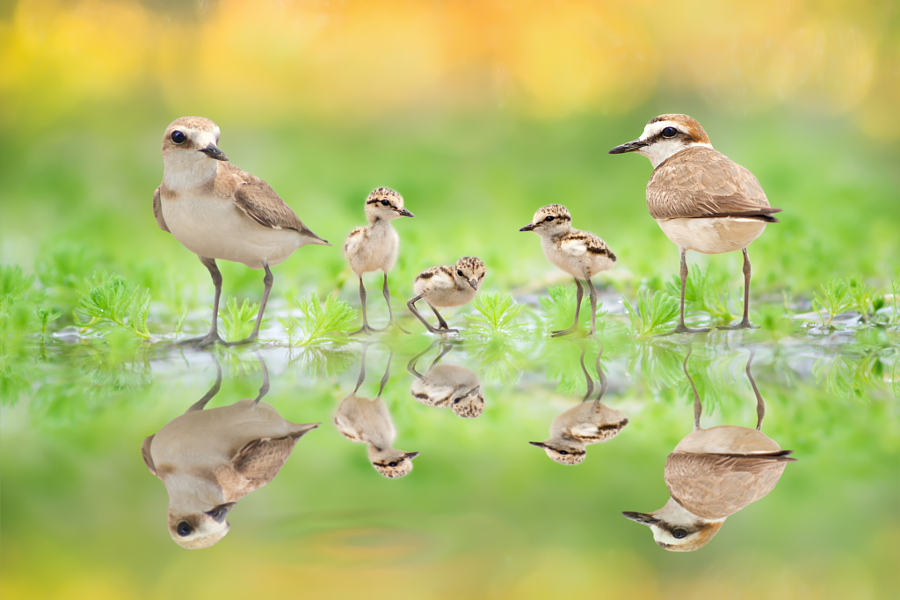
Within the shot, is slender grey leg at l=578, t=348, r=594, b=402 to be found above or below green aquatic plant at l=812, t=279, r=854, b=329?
below

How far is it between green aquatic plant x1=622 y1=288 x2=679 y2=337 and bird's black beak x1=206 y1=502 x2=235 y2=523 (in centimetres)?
215

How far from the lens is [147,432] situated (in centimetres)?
213

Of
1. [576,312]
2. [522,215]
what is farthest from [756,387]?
[522,215]

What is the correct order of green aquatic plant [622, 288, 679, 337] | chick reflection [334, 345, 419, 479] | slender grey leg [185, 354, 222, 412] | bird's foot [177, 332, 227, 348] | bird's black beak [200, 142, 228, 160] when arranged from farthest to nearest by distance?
green aquatic plant [622, 288, 679, 337] < bird's foot [177, 332, 227, 348] < bird's black beak [200, 142, 228, 160] < slender grey leg [185, 354, 222, 412] < chick reflection [334, 345, 419, 479]

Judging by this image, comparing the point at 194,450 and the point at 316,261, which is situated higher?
the point at 316,261

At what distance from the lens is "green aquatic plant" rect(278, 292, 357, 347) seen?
3.31m

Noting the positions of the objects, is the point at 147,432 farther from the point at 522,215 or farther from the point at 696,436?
the point at 522,215

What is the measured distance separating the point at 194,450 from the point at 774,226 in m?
3.95

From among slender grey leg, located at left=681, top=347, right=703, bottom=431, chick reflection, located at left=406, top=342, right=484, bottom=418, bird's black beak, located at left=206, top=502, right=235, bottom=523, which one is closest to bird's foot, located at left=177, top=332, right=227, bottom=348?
chick reflection, located at left=406, top=342, right=484, bottom=418

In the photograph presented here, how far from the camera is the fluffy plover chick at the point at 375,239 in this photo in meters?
3.58

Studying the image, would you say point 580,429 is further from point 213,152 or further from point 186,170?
point 186,170

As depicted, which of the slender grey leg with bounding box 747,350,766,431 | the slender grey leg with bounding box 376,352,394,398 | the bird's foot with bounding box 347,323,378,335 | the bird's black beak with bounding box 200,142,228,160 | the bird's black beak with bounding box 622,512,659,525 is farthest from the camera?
the bird's foot with bounding box 347,323,378,335

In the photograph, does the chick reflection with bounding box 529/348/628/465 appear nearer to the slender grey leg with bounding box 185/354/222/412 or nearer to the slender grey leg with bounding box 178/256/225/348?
the slender grey leg with bounding box 185/354/222/412

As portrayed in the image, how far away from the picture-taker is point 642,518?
1.61m
